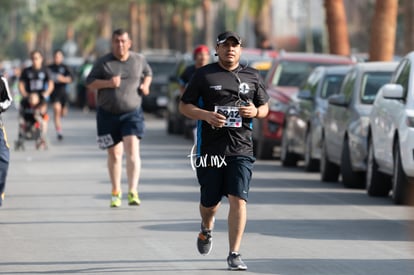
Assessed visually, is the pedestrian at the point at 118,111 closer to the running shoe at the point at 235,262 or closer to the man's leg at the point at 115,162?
the man's leg at the point at 115,162

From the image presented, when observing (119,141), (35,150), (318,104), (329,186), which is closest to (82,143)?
(35,150)

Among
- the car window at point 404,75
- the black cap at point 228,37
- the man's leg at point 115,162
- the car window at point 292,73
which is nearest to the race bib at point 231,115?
the black cap at point 228,37

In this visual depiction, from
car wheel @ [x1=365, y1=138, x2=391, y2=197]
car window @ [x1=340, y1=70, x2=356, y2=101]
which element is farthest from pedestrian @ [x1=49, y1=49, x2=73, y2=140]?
car wheel @ [x1=365, y1=138, x2=391, y2=197]

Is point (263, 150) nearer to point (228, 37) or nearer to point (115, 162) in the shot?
point (115, 162)

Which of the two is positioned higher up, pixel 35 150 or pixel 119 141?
pixel 119 141

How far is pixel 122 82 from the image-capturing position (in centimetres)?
1623

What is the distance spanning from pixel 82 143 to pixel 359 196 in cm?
1360

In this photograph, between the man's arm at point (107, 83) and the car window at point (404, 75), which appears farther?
the car window at point (404, 75)

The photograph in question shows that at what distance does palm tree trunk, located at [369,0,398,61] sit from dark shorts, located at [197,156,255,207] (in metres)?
18.8

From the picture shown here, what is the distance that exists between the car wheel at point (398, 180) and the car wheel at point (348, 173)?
8.07 ft

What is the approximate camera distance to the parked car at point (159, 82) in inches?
1720

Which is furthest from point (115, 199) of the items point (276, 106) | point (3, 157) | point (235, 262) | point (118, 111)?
point (276, 106)

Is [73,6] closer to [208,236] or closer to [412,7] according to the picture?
[412,7]

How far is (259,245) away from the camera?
12500 millimetres
